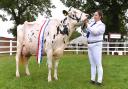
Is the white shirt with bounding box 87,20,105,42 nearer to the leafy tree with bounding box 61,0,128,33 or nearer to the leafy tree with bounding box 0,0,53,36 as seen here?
the leafy tree with bounding box 61,0,128,33

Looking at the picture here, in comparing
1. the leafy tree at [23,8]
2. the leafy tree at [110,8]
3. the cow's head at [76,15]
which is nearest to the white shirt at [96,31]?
the cow's head at [76,15]

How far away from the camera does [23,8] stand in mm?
59094

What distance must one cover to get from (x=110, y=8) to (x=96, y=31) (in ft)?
129

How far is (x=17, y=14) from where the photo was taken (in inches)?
2323

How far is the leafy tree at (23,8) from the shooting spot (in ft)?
187

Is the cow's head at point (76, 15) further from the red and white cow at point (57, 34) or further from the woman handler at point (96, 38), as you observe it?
the woman handler at point (96, 38)

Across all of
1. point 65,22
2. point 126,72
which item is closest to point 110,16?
point 126,72

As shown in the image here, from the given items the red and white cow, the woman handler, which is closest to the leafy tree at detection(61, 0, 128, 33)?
the red and white cow

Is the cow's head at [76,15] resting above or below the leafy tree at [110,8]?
below

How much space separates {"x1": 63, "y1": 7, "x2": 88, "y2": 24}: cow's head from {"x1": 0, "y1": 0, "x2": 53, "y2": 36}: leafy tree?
44065mm

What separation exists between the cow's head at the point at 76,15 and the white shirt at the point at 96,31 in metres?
0.44

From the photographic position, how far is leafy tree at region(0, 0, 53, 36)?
57.1 meters

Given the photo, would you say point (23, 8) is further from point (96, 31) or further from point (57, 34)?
point (96, 31)

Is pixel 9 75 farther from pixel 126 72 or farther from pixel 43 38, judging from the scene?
pixel 126 72
